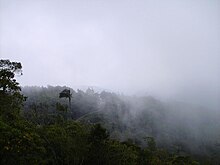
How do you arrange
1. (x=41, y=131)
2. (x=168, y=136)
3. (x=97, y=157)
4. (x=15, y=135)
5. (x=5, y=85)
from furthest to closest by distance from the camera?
(x=168, y=136) < (x=97, y=157) < (x=41, y=131) < (x=5, y=85) < (x=15, y=135)

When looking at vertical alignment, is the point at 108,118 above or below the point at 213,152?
above

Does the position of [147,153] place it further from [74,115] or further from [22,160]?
[74,115]

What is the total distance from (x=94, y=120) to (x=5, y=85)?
154088mm

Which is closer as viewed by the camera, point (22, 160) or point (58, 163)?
point (22, 160)

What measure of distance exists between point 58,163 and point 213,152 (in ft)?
507

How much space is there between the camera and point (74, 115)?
19662 centimetres

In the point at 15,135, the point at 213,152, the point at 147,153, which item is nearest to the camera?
the point at 15,135

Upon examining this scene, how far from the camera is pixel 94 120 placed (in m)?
182

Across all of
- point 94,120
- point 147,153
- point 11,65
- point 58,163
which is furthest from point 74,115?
point 11,65

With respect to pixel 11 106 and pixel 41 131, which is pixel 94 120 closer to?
pixel 41 131

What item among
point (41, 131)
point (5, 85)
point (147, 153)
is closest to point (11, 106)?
point (5, 85)

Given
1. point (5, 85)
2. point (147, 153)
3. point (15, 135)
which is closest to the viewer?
point (15, 135)

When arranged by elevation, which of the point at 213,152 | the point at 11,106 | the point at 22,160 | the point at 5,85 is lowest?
the point at 213,152

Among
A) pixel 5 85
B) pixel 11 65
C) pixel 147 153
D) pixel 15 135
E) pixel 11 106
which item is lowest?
pixel 147 153
